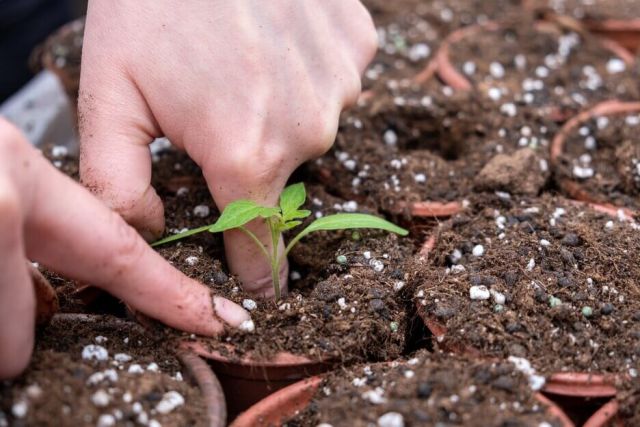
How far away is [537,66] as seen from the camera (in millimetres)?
2305

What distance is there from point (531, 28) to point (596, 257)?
1314 mm

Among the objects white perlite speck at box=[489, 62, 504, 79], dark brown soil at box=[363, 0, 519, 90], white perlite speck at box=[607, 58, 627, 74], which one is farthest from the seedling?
white perlite speck at box=[607, 58, 627, 74]

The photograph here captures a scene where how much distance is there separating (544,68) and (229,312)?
1.53 m

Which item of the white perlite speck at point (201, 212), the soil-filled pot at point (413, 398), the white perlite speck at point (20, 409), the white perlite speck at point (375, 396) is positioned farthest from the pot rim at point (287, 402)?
the white perlite speck at point (201, 212)

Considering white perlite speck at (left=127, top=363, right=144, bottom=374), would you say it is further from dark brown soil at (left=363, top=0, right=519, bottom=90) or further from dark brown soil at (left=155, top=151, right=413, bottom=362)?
dark brown soil at (left=363, top=0, right=519, bottom=90)

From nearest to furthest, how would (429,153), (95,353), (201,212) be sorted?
(95,353) → (201,212) → (429,153)

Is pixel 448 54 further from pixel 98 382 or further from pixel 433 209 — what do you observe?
pixel 98 382

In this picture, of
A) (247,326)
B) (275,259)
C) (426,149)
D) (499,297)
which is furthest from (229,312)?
(426,149)

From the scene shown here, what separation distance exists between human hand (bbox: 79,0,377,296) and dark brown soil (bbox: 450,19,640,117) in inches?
35.3

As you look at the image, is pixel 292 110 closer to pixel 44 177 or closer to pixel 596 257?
pixel 44 177

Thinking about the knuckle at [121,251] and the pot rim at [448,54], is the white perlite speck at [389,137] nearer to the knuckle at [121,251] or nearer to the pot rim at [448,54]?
the pot rim at [448,54]

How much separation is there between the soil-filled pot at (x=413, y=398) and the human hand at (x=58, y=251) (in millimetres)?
229

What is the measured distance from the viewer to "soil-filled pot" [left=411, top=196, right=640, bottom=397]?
3.91 ft

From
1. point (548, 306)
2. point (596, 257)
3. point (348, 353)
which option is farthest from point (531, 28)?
point (348, 353)
